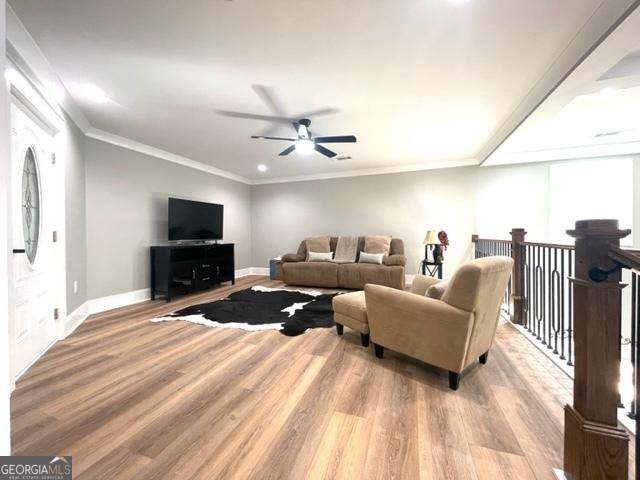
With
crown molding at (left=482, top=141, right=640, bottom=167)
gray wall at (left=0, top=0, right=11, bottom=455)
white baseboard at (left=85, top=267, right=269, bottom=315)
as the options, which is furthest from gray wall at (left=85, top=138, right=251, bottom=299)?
crown molding at (left=482, top=141, right=640, bottom=167)

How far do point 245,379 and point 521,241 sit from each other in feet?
10.5

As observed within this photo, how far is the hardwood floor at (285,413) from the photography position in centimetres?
116

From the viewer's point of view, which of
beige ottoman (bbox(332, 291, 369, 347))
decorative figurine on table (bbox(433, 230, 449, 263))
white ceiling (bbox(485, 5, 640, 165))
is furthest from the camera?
decorative figurine on table (bbox(433, 230, 449, 263))

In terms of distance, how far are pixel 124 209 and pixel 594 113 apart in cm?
636

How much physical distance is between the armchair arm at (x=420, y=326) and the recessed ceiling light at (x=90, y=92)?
3238mm

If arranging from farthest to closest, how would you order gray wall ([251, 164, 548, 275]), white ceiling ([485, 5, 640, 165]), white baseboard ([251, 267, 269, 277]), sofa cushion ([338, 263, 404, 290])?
white baseboard ([251, 267, 269, 277])
gray wall ([251, 164, 548, 275])
sofa cushion ([338, 263, 404, 290])
white ceiling ([485, 5, 640, 165])

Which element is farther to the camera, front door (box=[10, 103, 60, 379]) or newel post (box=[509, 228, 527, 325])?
newel post (box=[509, 228, 527, 325])

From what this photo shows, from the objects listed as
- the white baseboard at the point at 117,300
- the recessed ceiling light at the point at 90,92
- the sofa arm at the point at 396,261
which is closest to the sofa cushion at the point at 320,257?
the sofa arm at the point at 396,261

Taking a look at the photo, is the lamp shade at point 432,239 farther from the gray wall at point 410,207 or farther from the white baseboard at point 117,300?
the white baseboard at point 117,300

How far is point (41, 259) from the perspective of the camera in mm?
2340

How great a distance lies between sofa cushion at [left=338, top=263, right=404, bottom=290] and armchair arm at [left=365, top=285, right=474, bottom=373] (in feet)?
8.18

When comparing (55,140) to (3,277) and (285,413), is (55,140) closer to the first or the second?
(3,277)

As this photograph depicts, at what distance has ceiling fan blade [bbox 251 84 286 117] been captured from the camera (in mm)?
2520

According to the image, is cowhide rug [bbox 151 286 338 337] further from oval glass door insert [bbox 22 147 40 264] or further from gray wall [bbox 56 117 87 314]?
oval glass door insert [bbox 22 147 40 264]
